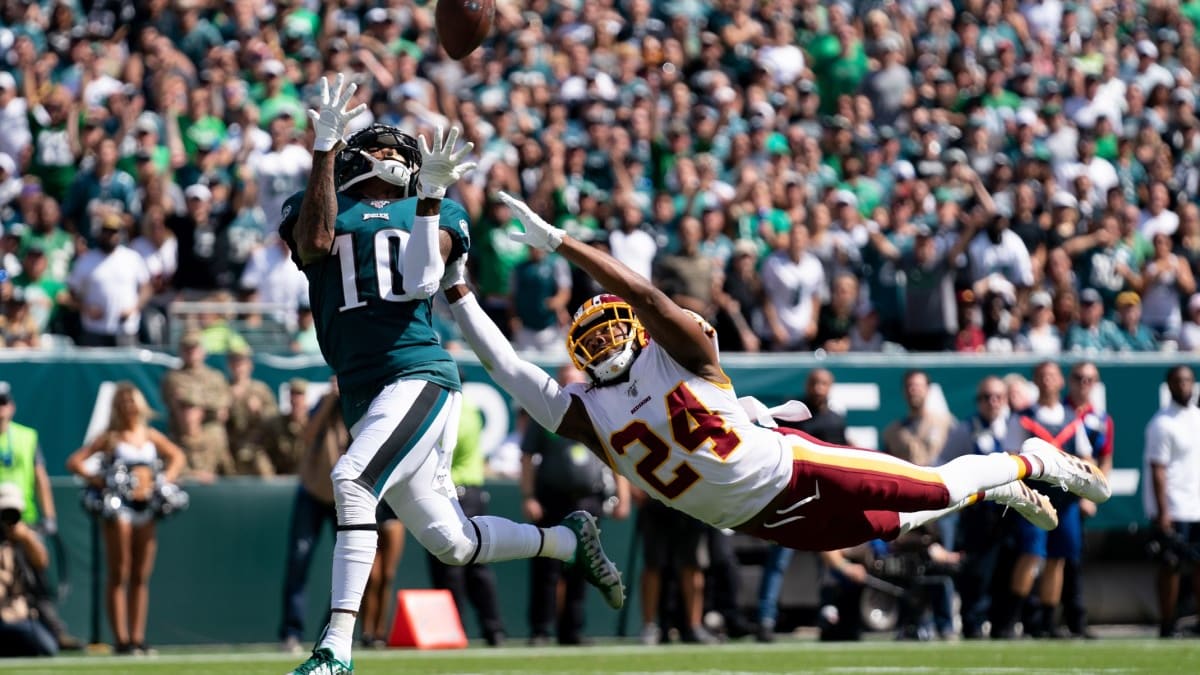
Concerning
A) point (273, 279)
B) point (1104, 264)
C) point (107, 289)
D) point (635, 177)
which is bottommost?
point (107, 289)

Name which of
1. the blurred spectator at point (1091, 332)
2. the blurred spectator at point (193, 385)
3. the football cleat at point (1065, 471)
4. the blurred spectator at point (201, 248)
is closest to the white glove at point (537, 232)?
the football cleat at point (1065, 471)

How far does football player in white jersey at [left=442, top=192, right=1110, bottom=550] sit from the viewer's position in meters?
6.96

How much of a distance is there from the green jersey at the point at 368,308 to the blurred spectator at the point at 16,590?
491cm

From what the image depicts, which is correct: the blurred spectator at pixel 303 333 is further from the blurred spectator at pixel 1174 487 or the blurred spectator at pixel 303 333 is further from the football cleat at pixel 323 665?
the football cleat at pixel 323 665

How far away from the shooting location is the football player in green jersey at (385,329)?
22.2ft

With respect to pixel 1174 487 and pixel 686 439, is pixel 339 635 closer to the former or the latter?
pixel 686 439

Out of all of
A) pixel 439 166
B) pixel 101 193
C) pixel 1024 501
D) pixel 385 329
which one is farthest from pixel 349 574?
pixel 101 193

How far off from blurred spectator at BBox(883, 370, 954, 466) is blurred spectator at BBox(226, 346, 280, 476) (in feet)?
13.6

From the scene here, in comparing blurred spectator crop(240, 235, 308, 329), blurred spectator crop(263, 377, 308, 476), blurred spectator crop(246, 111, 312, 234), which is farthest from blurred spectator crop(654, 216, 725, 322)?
blurred spectator crop(246, 111, 312, 234)

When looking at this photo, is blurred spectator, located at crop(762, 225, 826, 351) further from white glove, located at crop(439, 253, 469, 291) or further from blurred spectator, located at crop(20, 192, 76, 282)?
white glove, located at crop(439, 253, 469, 291)

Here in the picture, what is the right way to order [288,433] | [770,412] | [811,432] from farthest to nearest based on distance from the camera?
[288,433] < [811,432] < [770,412]

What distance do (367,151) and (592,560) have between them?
179 cm

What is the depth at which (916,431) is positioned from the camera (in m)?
12.9

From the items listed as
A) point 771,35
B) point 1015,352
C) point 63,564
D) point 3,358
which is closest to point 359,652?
point 63,564
